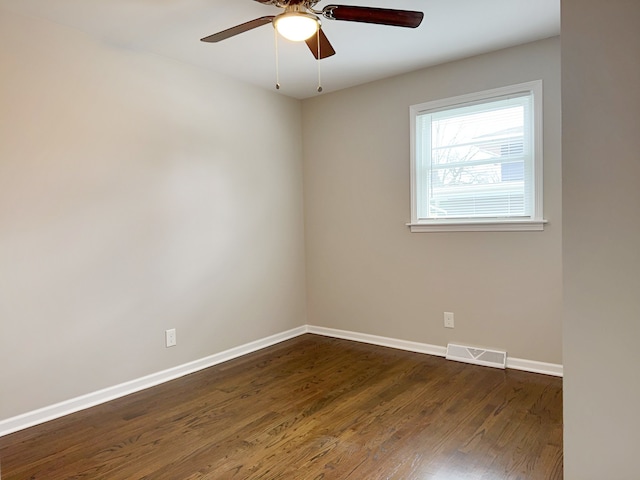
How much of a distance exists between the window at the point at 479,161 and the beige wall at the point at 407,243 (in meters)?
0.08

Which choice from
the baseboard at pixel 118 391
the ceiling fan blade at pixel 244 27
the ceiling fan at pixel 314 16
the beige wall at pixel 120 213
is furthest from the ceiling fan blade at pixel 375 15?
the baseboard at pixel 118 391

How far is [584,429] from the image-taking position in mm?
1505

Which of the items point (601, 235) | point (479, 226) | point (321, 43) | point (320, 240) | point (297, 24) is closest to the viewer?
point (601, 235)

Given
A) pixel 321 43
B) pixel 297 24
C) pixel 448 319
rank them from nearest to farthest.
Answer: pixel 297 24 < pixel 321 43 < pixel 448 319

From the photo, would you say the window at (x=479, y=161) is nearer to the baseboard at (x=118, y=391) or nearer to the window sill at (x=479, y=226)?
the window sill at (x=479, y=226)

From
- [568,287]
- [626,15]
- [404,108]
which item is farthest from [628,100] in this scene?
[404,108]

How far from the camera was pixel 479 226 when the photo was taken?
3357 millimetres

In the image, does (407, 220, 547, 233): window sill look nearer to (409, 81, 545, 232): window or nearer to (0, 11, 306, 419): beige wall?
(409, 81, 545, 232): window

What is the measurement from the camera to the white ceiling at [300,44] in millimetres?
2473

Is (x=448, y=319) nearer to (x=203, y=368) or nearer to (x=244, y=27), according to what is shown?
(x=203, y=368)

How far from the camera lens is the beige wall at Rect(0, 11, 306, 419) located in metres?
2.49

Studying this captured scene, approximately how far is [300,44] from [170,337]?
2400mm

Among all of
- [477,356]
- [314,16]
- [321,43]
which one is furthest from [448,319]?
[314,16]

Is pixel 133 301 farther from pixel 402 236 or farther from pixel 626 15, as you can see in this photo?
pixel 626 15
